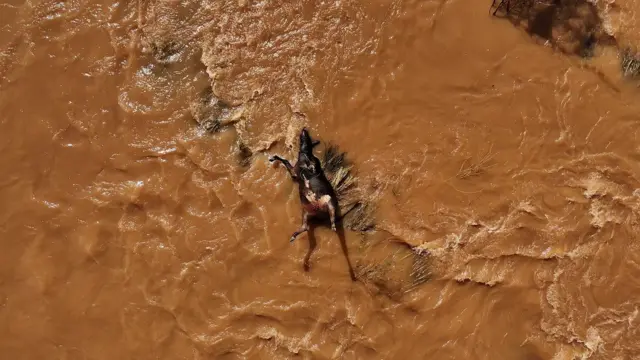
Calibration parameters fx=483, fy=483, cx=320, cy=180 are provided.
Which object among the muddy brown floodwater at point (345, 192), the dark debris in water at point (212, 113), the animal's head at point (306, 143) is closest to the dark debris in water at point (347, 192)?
the muddy brown floodwater at point (345, 192)

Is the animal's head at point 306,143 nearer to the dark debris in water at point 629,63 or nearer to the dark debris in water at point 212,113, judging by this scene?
the dark debris in water at point 212,113

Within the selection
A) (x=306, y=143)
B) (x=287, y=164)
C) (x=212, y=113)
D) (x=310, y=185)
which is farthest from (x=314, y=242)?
(x=212, y=113)

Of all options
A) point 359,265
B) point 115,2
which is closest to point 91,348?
point 359,265

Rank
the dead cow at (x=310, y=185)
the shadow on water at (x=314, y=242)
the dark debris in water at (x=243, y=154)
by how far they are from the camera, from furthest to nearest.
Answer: the dark debris in water at (x=243, y=154) < the shadow on water at (x=314, y=242) < the dead cow at (x=310, y=185)

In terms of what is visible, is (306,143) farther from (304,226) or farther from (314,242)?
(314,242)

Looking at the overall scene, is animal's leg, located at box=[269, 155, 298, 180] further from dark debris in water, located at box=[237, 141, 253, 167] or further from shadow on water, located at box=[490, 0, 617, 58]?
shadow on water, located at box=[490, 0, 617, 58]

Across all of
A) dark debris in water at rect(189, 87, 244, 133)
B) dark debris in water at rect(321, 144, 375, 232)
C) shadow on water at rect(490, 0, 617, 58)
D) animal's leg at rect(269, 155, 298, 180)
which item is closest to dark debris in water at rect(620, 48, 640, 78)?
shadow on water at rect(490, 0, 617, 58)
